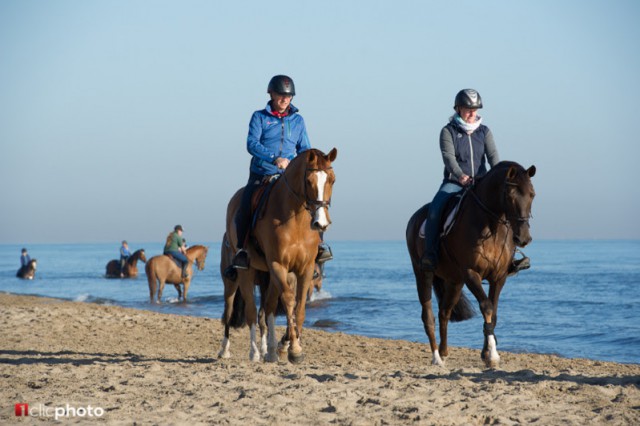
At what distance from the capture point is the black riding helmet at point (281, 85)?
31.6ft

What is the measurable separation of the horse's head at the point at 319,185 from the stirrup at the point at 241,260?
4.30 feet

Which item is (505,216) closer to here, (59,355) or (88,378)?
(88,378)

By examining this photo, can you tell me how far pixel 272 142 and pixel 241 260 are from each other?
1385 millimetres

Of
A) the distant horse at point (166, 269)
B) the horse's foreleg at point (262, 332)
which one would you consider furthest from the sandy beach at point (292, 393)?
the distant horse at point (166, 269)

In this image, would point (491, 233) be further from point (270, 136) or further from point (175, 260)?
point (175, 260)

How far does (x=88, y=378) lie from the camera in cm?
837

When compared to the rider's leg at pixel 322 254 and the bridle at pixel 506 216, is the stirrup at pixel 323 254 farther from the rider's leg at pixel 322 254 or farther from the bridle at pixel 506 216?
the bridle at pixel 506 216

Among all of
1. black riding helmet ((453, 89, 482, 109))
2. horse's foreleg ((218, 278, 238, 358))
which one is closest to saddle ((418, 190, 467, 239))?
black riding helmet ((453, 89, 482, 109))

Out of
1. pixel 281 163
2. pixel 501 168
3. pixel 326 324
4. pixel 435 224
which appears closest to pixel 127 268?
pixel 326 324

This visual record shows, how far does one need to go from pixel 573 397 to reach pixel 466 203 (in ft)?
9.13

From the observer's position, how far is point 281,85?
31.7 ft

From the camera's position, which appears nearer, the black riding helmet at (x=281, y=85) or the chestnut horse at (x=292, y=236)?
the chestnut horse at (x=292, y=236)

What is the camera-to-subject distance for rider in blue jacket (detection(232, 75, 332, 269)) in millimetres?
9547

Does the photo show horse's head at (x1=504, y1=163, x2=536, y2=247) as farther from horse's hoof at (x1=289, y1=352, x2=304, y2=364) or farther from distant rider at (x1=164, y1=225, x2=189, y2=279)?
distant rider at (x1=164, y1=225, x2=189, y2=279)
